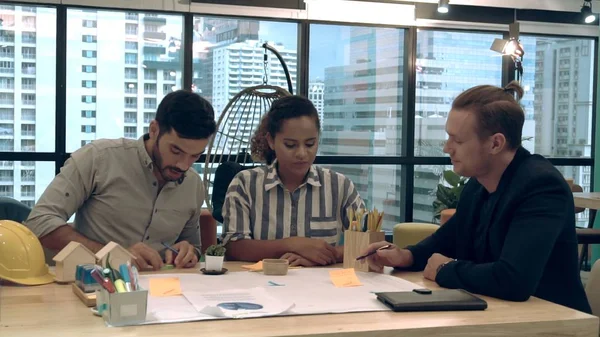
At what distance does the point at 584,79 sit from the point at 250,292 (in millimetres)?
6872

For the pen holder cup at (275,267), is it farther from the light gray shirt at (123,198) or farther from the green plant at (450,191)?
the green plant at (450,191)

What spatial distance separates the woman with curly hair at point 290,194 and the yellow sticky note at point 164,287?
63 centimetres

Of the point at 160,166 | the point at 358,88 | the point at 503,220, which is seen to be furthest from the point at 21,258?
the point at 358,88

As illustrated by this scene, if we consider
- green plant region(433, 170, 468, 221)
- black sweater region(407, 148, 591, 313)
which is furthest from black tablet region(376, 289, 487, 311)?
green plant region(433, 170, 468, 221)

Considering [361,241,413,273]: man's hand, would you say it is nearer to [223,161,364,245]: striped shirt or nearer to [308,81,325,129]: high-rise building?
[223,161,364,245]: striped shirt

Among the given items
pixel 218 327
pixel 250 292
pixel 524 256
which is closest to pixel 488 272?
pixel 524 256

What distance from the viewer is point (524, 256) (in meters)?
1.76

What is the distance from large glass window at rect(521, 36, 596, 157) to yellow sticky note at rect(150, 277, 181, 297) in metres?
6.39

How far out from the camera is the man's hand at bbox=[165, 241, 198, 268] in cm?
212

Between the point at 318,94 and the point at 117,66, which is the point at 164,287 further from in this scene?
the point at 318,94

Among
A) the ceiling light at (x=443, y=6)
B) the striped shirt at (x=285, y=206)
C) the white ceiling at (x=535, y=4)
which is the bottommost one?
the striped shirt at (x=285, y=206)

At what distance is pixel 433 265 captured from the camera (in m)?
1.99

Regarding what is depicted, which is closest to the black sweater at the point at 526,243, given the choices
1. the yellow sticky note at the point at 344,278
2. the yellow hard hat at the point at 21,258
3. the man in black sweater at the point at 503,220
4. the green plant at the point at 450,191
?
the man in black sweater at the point at 503,220

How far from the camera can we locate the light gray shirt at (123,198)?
2537mm
